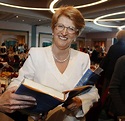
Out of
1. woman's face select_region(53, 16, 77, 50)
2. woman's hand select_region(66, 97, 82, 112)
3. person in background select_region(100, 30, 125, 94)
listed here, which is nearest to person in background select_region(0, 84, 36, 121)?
woman's hand select_region(66, 97, 82, 112)

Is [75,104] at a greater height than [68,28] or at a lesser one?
lesser

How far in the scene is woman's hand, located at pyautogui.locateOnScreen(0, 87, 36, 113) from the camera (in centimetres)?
83

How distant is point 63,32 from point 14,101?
21.6 inches

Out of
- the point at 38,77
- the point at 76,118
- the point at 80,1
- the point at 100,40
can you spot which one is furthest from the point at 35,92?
the point at 100,40

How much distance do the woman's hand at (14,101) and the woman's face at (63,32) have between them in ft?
1.59

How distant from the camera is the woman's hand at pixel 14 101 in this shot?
83 centimetres

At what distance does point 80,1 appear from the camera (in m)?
7.30

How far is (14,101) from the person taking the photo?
0.84 meters

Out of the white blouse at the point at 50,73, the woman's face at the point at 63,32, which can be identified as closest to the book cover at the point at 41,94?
the white blouse at the point at 50,73

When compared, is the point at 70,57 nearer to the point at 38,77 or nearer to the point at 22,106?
the point at 38,77

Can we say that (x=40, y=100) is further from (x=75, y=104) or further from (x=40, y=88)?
(x=75, y=104)

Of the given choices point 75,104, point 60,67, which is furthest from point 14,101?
point 60,67

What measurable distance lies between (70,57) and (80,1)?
6339 mm

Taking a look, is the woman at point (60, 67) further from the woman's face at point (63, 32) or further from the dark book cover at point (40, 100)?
the dark book cover at point (40, 100)
